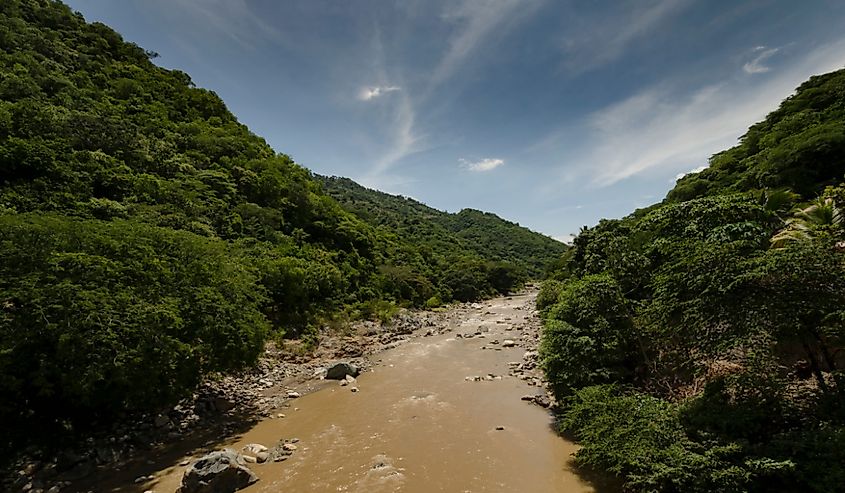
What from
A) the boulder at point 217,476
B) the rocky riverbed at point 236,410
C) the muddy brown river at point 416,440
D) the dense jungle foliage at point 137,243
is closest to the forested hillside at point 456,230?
the dense jungle foliage at point 137,243

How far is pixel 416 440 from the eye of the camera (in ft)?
36.7

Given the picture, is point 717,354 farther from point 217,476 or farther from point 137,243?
point 137,243

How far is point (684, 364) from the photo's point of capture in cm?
929

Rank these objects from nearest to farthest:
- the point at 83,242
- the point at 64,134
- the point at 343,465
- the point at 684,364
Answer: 1. the point at 684,364
2. the point at 343,465
3. the point at 83,242
4. the point at 64,134

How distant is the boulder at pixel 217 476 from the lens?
853 centimetres

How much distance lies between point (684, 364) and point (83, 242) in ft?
56.3

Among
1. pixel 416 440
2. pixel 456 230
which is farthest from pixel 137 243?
pixel 456 230

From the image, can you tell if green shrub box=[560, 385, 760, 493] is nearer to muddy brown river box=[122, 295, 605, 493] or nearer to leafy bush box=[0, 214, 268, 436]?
muddy brown river box=[122, 295, 605, 493]

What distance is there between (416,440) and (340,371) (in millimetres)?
8031

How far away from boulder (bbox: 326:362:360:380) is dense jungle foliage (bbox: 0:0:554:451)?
4578 millimetres

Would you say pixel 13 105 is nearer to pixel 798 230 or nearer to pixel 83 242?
pixel 83 242

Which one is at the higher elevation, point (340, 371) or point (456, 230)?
point (456, 230)

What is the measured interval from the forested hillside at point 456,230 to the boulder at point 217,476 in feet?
181

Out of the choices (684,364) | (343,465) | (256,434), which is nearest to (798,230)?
(684,364)
